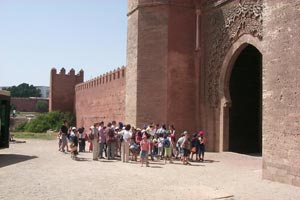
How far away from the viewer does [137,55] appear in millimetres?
15070

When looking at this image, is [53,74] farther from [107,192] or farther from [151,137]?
[107,192]

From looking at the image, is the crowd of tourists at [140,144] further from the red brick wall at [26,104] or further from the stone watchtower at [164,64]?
the red brick wall at [26,104]

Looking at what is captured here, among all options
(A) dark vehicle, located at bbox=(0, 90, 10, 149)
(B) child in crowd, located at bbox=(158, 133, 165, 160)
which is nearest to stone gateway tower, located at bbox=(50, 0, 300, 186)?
(B) child in crowd, located at bbox=(158, 133, 165, 160)

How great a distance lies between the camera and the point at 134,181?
8422 mm

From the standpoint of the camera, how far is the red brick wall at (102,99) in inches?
818

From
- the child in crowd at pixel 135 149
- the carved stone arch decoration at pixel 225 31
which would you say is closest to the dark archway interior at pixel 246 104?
the carved stone arch decoration at pixel 225 31

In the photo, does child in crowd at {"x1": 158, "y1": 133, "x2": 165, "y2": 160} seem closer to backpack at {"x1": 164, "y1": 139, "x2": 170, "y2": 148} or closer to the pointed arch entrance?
backpack at {"x1": 164, "y1": 139, "x2": 170, "y2": 148}

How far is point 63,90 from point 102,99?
38.3 feet

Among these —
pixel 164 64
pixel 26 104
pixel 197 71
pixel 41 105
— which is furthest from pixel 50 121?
pixel 26 104

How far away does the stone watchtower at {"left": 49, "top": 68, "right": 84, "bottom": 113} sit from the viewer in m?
34.7

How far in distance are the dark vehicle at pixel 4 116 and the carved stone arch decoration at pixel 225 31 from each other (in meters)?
6.87

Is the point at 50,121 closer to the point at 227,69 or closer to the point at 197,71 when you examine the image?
the point at 197,71

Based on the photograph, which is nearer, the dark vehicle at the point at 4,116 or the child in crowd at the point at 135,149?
the child in crowd at the point at 135,149

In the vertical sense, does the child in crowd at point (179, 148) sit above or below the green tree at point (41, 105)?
below
